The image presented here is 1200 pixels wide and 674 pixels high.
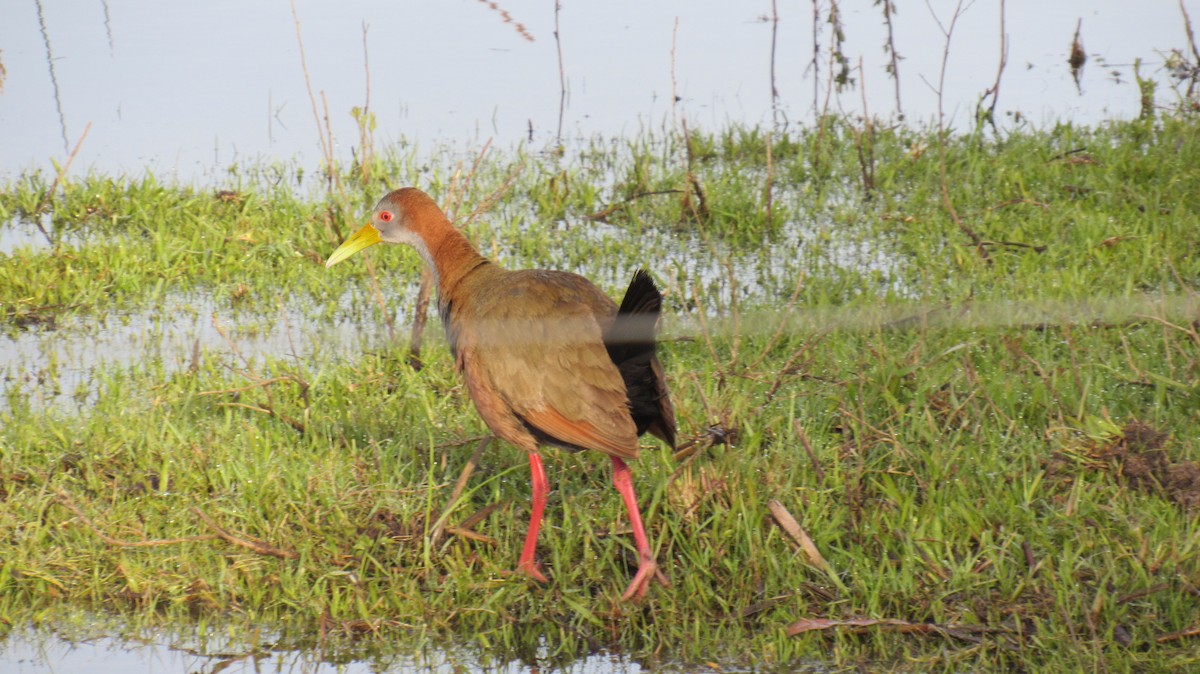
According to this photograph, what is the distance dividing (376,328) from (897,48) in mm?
4678

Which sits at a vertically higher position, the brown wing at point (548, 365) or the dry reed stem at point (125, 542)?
the brown wing at point (548, 365)

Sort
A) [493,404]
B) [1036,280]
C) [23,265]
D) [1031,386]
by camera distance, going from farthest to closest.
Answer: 1. [23,265]
2. [1036,280]
3. [1031,386]
4. [493,404]

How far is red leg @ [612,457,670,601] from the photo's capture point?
12.6ft

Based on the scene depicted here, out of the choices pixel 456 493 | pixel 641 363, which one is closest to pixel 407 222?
pixel 456 493

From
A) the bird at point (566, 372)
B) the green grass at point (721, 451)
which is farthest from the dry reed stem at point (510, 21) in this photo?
the bird at point (566, 372)

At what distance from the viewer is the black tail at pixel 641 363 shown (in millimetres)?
3830

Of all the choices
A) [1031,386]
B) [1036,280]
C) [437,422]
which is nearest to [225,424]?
[437,422]

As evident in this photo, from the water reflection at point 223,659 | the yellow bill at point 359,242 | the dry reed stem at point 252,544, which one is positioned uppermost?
the yellow bill at point 359,242

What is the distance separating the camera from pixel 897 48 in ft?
29.3

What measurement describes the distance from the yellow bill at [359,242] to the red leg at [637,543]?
1.41 m

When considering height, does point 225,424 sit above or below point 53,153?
below

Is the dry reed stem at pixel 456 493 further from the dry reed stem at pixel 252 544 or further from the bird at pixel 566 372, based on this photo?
the dry reed stem at pixel 252 544

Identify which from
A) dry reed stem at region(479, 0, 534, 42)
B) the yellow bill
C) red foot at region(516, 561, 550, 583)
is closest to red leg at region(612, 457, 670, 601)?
red foot at region(516, 561, 550, 583)

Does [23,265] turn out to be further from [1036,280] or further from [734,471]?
[1036,280]
